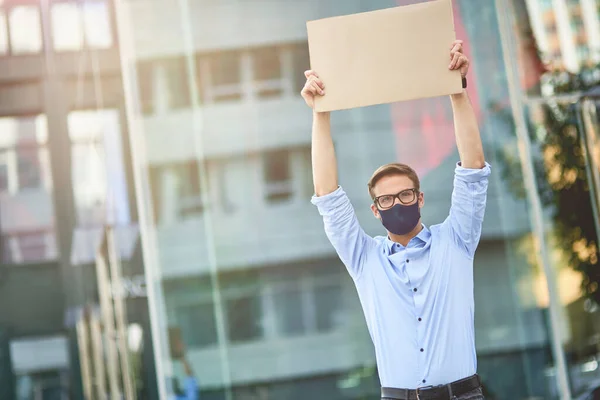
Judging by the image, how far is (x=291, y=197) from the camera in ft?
20.9

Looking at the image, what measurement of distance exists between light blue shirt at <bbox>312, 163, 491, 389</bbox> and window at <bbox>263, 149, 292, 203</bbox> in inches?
150

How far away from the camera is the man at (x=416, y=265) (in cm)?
240

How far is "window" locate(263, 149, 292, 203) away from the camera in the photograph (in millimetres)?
6383

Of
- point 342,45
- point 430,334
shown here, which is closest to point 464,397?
point 430,334

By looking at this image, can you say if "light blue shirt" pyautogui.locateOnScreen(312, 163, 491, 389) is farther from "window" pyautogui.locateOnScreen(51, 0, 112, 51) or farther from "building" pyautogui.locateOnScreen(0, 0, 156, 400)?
"window" pyautogui.locateOnScreen(51, 0, 112, 51)

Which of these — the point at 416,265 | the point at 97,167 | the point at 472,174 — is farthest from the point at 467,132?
the point at 97,167

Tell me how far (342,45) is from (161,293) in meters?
4.19

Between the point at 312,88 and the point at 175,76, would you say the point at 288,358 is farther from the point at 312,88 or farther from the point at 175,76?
the point at 312,88

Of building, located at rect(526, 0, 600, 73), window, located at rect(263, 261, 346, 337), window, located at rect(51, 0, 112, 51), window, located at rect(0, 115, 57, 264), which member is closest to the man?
Answer: window, located at rect(263, 261, 346, 337)

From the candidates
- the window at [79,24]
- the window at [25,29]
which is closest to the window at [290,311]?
the window at [79,24]

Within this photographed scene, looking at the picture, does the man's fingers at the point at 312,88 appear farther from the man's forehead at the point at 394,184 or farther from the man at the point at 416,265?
the man's forehead at the point at 394,184

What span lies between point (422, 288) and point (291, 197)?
394 centimetres

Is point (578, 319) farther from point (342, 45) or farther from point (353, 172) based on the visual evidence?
point (342, 45)

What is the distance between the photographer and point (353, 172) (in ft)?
20.5
